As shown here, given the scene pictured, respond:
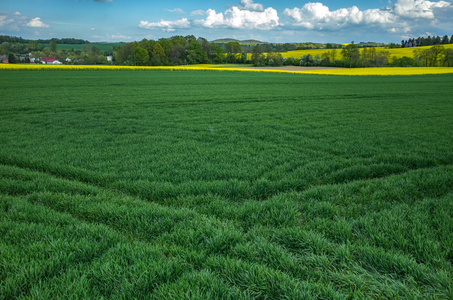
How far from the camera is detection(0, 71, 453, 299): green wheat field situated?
2.71 metres

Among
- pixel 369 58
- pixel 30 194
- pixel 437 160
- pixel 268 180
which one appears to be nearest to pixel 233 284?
pixel 268 180

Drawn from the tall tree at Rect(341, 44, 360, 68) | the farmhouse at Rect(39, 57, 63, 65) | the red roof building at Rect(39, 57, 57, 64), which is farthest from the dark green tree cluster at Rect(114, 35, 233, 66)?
the tall tree at Rect(341, 44, 360, 68)

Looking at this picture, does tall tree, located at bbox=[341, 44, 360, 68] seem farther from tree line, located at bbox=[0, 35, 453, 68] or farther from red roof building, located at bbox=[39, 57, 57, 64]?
red roof building, located at bbox=[39, 57, 57, 64]

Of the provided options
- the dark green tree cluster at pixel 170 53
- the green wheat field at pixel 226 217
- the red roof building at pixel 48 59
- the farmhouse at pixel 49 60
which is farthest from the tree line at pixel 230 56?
the green wheat field at pixel 226 217

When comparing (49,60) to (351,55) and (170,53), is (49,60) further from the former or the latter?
(351,55)

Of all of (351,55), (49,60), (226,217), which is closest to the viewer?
(226,217)

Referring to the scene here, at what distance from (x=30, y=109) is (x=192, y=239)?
51.6ft

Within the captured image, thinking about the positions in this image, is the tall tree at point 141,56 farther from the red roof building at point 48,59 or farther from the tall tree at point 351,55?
the tall tree at point 351,55

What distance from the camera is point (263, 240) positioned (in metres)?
3.38

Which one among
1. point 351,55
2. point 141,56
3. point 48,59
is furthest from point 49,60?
point 351,55

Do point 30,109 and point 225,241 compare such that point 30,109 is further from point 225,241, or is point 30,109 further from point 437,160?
point 437,160

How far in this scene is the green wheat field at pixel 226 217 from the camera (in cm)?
271

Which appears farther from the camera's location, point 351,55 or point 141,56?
point 141,56

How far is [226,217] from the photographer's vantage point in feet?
13.3
